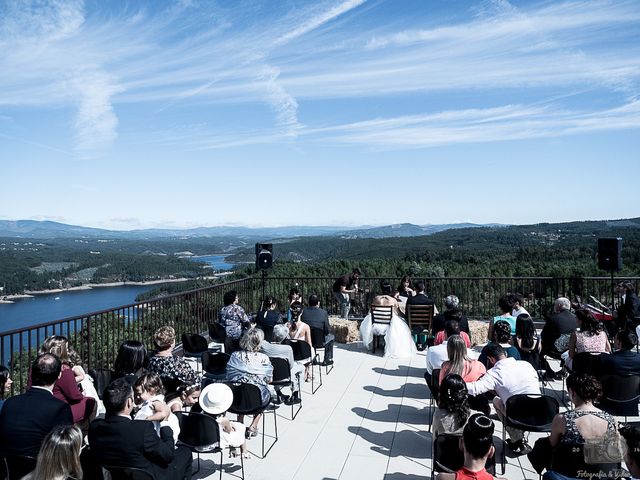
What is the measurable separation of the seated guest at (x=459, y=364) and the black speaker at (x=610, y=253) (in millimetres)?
5984

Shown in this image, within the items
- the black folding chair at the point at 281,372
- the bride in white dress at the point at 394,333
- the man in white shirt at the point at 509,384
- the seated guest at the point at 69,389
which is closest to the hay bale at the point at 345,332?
the bride in white dress at the point at 394,333

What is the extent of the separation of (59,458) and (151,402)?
1.09m

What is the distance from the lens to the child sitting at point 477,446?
8.72 ft

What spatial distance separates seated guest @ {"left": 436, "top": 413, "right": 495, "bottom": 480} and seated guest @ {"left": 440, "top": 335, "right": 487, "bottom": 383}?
191 cm

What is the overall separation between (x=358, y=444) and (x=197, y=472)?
1.49m

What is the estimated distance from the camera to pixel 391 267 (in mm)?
24672

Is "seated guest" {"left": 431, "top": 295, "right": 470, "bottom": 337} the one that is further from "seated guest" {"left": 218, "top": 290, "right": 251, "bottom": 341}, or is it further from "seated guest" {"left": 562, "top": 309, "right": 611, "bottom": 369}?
"seated guest" {"left": 218, "top": 290, "right": 251, "bottom": 341}

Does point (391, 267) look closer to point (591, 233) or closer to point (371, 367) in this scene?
point (371, 367)

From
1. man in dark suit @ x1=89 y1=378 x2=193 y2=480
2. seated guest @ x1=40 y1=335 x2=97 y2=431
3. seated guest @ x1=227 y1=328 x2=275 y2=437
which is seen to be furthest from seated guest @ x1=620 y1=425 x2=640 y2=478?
seated guest @ x1=40 y1=335 x2=97 y2=431

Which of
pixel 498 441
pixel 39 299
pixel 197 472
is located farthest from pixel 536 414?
pixel 39 299

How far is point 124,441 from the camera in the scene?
116 inches

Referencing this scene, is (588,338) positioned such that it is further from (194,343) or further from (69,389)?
(69,389)

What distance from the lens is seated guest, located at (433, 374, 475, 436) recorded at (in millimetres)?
3602

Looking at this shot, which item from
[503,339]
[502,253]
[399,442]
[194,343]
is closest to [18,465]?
[399,442]
